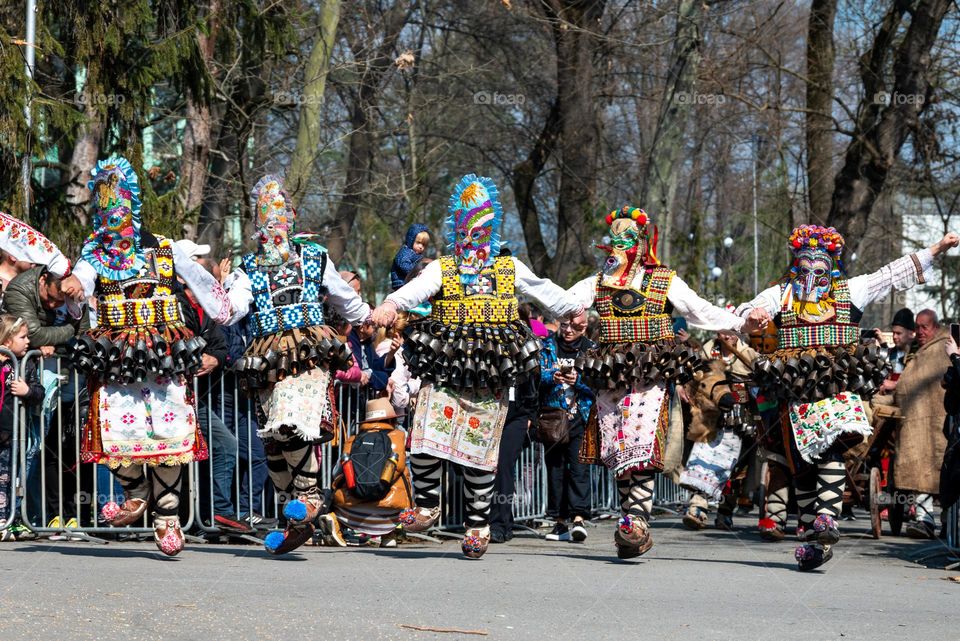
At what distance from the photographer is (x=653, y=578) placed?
7.53 meters

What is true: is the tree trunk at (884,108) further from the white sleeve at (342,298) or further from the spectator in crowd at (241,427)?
the white sleeve at (342,298)

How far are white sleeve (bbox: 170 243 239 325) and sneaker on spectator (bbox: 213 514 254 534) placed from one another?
2.03 meters

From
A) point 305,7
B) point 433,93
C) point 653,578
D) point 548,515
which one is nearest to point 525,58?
point 433,93

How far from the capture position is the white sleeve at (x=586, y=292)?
838 cm

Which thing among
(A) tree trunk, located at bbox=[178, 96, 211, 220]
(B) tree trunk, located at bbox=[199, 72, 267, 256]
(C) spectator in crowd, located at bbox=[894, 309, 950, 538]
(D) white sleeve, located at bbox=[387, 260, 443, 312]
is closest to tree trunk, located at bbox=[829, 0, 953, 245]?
(C) spectator in crowd, located at bbox=[894, 309, 950, 538]

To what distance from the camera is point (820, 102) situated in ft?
56.4

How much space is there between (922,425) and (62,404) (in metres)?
6.12

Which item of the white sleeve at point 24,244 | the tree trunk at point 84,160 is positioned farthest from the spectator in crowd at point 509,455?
the tree trunk at point 84,160

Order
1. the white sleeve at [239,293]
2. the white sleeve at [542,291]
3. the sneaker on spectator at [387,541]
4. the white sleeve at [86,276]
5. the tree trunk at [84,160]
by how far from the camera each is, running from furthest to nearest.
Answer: the tree trunk at [84,160], the sneaker on spectator at [387,541], the white sleeve at [542,291], the white sleeve at [239,293], the white sleeve at [86,276]

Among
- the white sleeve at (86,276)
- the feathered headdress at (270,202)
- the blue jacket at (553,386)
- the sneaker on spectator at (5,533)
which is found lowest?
the sneaker on spectator at (5,533)

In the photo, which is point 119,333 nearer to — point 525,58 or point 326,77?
point 326,77

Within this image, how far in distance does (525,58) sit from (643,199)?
667 centimetres

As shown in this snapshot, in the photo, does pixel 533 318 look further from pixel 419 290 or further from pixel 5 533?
pixel 5 533

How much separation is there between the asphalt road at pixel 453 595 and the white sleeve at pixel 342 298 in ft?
4.78
